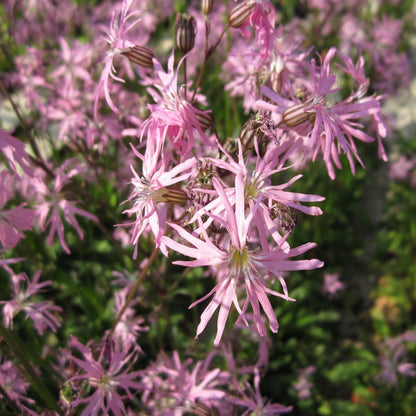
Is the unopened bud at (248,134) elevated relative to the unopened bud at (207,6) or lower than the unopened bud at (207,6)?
lower

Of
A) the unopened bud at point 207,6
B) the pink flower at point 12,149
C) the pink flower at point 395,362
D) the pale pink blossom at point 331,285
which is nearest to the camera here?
the pink flower at point 12,149

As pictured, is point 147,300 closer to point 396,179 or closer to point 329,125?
point 329,125

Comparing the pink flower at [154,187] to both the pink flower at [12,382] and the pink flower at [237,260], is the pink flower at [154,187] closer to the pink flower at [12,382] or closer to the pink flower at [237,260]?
the pink flower at [237,260]

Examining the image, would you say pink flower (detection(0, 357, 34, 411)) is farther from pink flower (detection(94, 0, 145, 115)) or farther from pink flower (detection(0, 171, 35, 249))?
pink flower (detection(94, 0, 145, 115))

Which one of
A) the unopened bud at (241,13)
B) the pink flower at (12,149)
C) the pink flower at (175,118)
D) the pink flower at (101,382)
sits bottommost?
the pink flower at (101,382)

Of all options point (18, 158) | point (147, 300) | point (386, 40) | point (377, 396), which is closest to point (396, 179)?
point (386, 40)

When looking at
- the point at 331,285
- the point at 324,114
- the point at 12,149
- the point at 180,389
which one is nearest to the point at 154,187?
the point at 12,149

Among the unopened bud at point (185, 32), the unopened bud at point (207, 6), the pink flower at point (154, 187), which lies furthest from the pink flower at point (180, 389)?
the unopened bud at point (207, 6)
